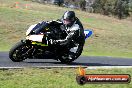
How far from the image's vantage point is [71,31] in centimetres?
1341

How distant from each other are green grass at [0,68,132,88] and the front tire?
204 centimetres

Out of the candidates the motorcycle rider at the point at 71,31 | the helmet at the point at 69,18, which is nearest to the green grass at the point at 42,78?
the motorcycle rider at the point at 71,31

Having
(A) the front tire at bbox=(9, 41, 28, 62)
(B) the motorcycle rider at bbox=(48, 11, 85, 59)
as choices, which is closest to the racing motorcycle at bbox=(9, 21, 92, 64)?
(A) the front tire at bbox=(9, 41, 28, 62)

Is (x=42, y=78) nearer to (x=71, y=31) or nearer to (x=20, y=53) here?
(x=20, y=53)

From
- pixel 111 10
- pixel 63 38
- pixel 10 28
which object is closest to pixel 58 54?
pixel 63 38

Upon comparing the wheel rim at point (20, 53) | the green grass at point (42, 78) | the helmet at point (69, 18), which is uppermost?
the helmet at point (69, 18)

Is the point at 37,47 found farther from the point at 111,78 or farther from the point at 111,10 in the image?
the point at 111,10

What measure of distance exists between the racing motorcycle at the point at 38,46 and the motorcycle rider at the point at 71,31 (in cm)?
18

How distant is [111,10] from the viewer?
351 feet

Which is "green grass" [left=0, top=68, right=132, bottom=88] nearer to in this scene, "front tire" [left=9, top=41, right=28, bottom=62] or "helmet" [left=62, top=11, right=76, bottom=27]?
"front tire" [left=9, top=41, right=28, bottom=62]

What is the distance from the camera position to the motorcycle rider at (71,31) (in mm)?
13330

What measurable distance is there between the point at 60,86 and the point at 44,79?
87cm

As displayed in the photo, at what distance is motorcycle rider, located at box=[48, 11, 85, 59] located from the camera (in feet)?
43.7

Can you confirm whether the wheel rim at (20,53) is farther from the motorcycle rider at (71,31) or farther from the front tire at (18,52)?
the motorcycle rider at (71,31)
